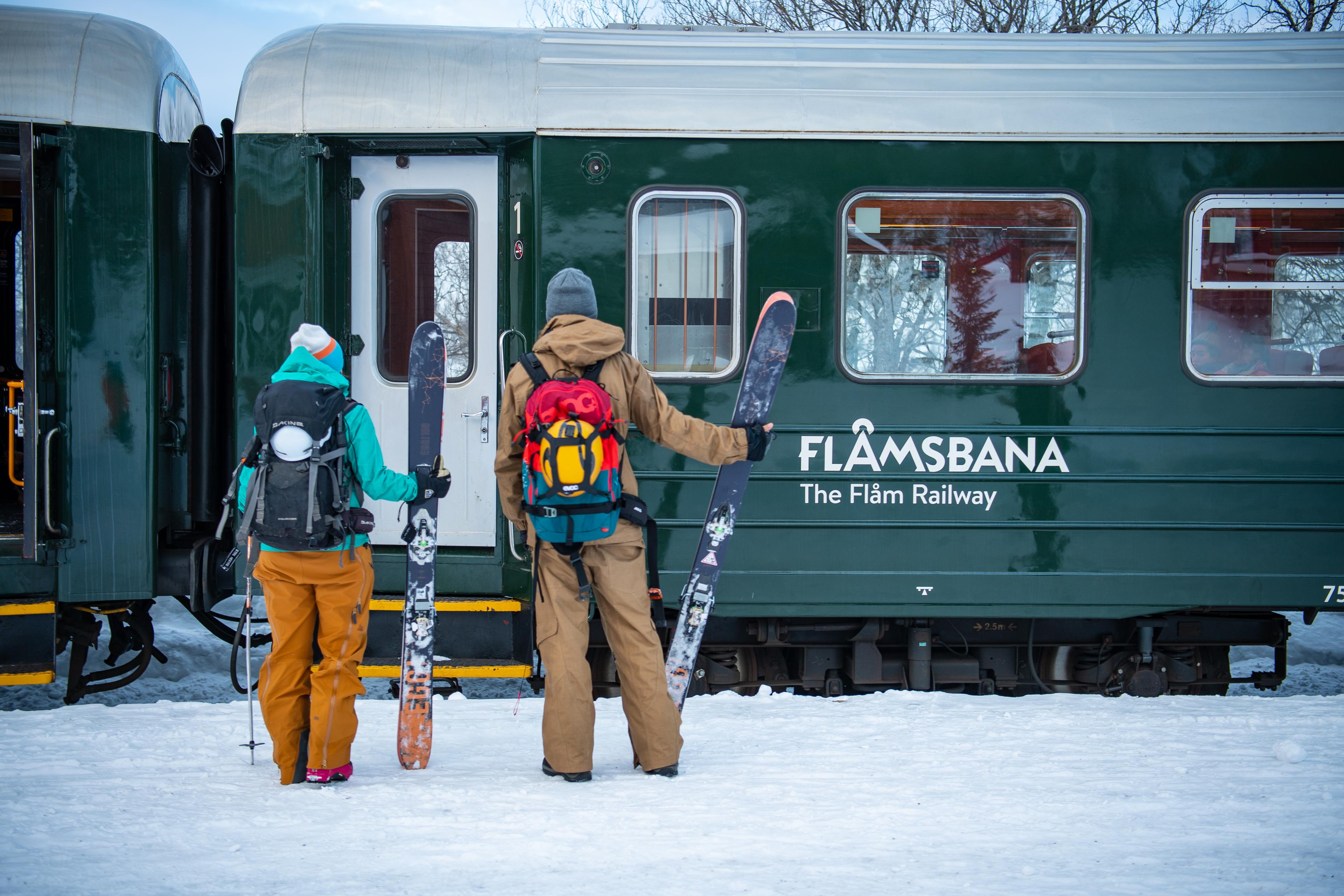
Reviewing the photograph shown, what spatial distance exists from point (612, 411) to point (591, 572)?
0.58 meters

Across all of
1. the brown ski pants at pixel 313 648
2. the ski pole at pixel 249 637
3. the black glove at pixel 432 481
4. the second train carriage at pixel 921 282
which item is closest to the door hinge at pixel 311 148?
the second train carriage at pixel 921 282

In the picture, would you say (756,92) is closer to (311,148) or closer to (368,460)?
(311,148)

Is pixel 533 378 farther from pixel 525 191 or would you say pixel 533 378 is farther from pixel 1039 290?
pixel 1039 290

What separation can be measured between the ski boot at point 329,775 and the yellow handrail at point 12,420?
2.64m

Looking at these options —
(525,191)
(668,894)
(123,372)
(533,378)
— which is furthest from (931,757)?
(123,372)

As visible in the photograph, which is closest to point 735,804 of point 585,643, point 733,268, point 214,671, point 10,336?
point 585,643

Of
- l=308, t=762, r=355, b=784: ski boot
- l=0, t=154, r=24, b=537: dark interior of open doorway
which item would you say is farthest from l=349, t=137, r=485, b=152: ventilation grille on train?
l=308, t=762, r=355, b=784: ski boot

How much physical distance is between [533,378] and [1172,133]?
11.2 ft

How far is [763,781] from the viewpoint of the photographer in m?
3.60

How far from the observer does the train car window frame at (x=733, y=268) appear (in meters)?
4.65

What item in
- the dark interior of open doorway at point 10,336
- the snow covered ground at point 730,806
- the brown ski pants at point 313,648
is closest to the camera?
the snow covered ground at point 730,806

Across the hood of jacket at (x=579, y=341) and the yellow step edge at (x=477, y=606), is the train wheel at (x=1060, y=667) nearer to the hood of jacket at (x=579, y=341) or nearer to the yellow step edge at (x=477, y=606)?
the yellow step edge at (x=477, y=606)

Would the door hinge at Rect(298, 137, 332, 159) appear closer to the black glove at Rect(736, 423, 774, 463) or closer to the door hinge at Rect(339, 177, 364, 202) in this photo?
the door hinge at Rect(339, 177, 364, 202)

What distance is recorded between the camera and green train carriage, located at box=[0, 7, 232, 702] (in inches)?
178
